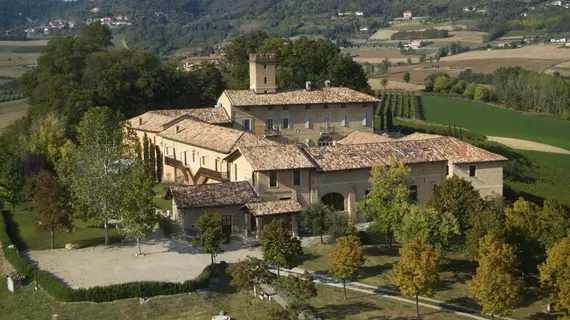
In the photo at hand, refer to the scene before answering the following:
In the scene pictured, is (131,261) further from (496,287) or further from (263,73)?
(263,73)

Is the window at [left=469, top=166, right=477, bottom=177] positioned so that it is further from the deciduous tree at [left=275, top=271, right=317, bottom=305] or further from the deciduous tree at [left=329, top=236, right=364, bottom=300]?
the deciduous tree at [left=275, top=271, right=317, bottom=305]

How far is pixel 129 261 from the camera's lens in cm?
4088

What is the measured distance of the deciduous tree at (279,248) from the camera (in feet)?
124

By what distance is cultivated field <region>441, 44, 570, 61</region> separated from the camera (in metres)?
147

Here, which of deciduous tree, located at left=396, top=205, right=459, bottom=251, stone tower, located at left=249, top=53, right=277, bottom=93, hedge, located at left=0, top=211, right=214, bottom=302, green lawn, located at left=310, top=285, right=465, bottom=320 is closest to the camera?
green lawn, located at left=310, top=285, right=465, bottom=320

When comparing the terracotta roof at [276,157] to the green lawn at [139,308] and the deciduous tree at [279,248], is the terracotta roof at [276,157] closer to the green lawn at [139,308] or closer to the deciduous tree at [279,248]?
the deciduous tree at [279,248]

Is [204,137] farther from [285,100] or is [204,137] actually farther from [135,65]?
[135,65]

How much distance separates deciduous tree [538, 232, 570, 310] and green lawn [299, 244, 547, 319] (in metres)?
1.42

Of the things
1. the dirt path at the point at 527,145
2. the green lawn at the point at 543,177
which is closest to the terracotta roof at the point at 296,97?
the green lawn at the point at 543,177

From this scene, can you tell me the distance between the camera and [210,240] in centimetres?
3950

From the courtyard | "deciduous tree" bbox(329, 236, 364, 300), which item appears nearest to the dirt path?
the courtyard

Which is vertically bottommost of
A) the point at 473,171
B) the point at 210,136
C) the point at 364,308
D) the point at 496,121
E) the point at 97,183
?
the point at 364,308

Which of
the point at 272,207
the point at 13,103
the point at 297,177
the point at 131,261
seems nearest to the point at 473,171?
the point at 297,177

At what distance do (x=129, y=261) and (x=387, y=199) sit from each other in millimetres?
13385
